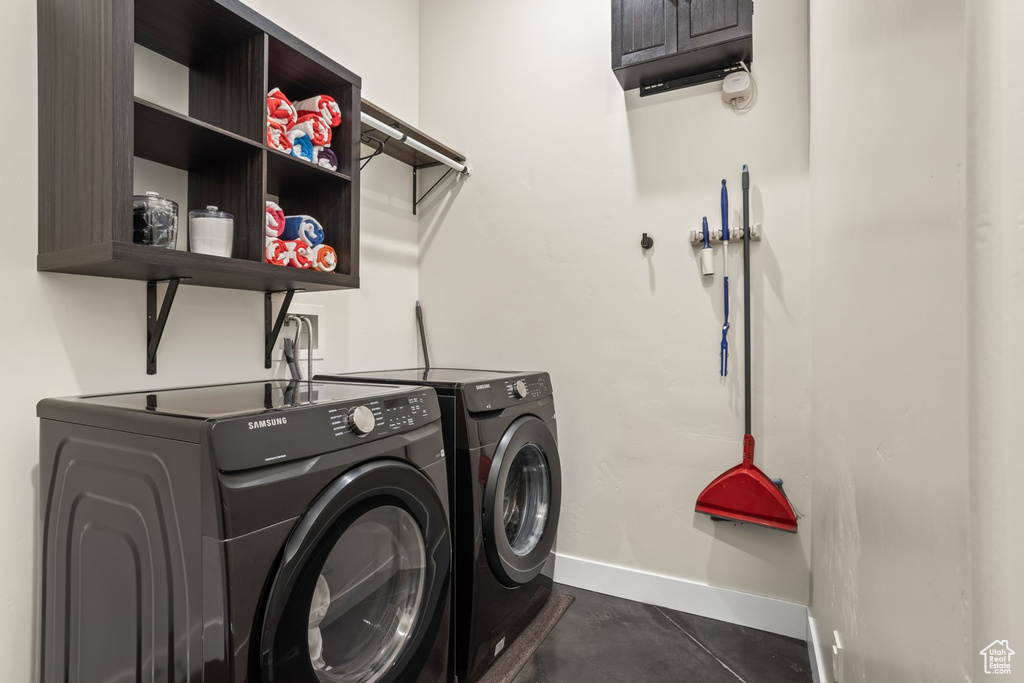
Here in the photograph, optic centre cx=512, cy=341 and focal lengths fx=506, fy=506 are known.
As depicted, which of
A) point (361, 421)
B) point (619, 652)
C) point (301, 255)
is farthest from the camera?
point (619, 652)

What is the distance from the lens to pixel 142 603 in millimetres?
979

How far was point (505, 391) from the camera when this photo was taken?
1.84 m

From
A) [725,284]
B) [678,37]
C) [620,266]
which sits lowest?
[725,284]

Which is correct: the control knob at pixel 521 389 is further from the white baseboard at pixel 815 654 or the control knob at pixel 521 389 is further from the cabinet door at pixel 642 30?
the cabinet door at pixel 642 30

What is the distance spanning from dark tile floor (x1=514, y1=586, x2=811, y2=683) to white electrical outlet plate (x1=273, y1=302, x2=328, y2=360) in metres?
1.42

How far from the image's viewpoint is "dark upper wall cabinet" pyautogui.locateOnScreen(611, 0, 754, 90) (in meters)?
1.83

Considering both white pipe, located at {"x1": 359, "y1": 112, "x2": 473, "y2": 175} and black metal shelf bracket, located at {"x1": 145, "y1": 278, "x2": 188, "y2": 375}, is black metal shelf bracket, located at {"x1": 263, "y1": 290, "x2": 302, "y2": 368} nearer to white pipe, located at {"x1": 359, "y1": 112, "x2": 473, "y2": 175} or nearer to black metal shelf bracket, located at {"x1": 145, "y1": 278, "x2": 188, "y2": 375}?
black metal shelf bracket, located at {"x1": 145, "y1": 278, "x2": 188, "y2": 375}

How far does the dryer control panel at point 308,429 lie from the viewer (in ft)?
3.00

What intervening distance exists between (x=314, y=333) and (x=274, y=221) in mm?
613

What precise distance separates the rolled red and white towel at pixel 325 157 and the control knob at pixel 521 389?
997mm

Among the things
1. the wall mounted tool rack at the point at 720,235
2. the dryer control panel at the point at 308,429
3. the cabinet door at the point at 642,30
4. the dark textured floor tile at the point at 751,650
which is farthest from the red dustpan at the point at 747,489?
the dryer control panel at the point at 308,429

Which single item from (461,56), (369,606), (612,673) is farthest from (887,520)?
(461,56)

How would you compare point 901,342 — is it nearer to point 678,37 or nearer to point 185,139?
point 185,139

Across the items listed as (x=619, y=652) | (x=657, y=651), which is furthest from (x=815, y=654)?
(x=619, y=652)
